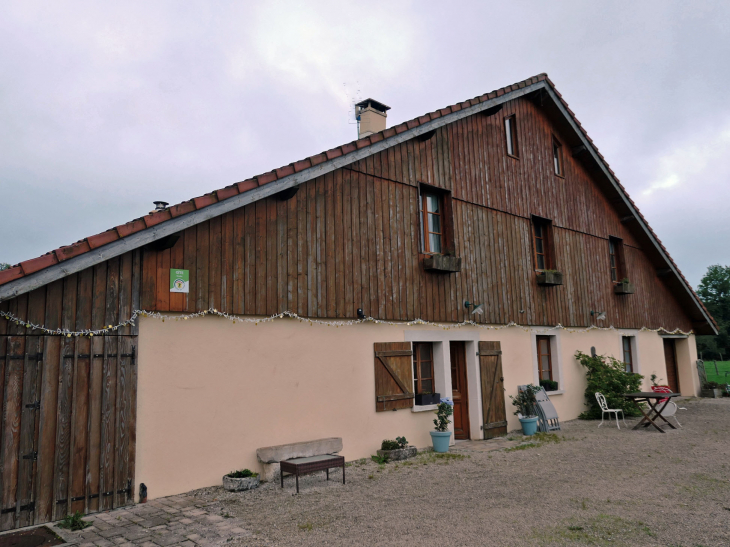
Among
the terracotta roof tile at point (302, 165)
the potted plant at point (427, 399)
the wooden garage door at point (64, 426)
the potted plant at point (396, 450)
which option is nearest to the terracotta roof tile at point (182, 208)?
the wooden garage door at point (64, 426)

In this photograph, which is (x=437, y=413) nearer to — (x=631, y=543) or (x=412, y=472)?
(x=412, y=472)

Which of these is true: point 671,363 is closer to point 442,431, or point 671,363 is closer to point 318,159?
point 442,431

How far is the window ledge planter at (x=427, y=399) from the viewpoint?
9.04 m

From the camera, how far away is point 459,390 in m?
10.1

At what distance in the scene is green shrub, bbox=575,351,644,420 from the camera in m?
12.2

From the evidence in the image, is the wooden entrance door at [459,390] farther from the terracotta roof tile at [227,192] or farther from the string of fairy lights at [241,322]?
the terracotta roof tile at [227,192]

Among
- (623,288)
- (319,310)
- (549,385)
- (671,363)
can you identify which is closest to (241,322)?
(319,310)

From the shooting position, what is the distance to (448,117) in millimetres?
9742

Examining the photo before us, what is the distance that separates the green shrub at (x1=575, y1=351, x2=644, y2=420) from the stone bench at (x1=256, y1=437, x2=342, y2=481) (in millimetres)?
7879

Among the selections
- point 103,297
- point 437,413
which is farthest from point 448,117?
point 103,297

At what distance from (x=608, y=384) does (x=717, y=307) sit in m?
39.0

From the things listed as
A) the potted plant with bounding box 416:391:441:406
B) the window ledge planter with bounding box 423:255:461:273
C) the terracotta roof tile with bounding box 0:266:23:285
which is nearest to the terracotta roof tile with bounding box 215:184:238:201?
the terracotta roof tile with bounding box 0:266:23:285

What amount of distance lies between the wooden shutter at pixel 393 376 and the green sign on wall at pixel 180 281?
3.21 metres

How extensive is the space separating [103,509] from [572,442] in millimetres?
7428
